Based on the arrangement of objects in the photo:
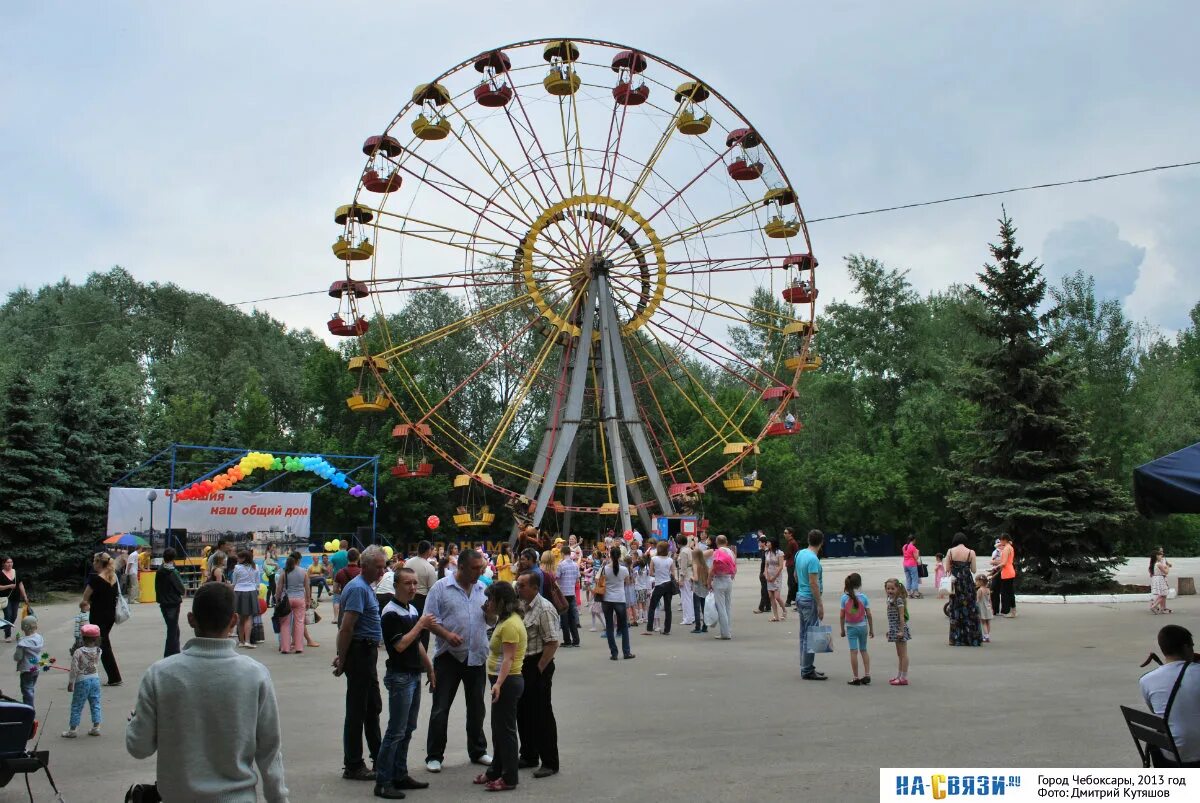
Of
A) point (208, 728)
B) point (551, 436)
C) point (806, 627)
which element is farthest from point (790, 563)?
point (208, 728)

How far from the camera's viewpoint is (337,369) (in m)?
55.1

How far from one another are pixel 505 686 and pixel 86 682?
14.1 feet

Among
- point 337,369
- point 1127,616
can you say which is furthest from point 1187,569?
point 337,369

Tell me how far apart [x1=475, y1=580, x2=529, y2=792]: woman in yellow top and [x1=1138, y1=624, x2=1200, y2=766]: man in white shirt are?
153 inches

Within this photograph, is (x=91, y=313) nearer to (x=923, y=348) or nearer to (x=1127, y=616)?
(x=923, y=348)

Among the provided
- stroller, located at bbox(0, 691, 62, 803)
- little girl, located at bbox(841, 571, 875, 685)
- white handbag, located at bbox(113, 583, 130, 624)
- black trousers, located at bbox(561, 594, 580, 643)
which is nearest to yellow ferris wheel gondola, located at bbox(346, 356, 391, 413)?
black trousers, located at bbox(561, 594, 580, 643)

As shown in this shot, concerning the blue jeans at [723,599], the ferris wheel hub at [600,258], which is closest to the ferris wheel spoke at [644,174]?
the ferris wheel hub at [600,258]

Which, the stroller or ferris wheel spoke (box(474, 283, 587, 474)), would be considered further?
ferris wheel spoke (box(474, 283, 587, 474))

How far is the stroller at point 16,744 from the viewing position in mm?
6145

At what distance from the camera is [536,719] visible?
760 centimetres

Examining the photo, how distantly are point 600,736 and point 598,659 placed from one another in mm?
5299

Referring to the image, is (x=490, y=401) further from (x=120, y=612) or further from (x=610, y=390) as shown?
(x=120, y=612)

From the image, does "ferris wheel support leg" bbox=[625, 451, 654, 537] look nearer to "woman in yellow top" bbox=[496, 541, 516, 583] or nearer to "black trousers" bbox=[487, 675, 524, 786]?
"woman in yellow top" bbox=[496, 541, 516, 583]

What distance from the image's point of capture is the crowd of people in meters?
3.89
